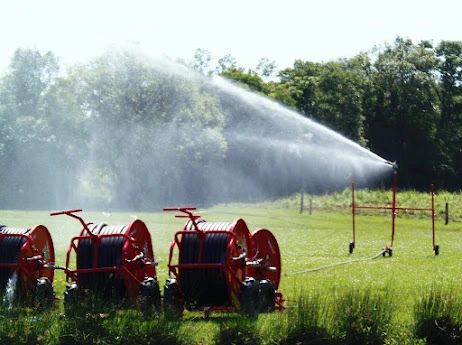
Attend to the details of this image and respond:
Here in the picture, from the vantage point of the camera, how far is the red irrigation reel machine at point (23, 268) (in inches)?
535

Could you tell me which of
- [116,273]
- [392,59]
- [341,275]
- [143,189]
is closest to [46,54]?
[143,189]

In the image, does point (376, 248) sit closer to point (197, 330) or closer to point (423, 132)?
point (197, 330)

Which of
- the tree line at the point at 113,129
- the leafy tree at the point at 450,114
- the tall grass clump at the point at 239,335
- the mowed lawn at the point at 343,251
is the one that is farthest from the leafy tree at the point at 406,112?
the tall grass clump at the point at 239,335

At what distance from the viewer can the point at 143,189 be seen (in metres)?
71.2

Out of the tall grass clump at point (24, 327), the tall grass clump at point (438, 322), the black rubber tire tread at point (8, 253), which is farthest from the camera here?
the black rubber tire tread at point (8, 253)

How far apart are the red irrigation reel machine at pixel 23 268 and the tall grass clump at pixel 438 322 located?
5353mm

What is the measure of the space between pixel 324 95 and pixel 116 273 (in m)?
70.8

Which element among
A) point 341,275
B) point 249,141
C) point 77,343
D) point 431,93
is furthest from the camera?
point 431,93

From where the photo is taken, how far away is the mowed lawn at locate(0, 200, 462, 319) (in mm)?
17422

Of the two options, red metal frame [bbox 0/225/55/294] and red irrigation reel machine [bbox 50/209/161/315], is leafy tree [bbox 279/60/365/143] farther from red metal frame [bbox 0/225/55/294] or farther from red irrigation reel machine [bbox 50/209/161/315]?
red irrigation reel machine [bbox 50/209/161/315]

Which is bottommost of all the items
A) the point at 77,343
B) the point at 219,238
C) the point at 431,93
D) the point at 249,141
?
the point at 77,343

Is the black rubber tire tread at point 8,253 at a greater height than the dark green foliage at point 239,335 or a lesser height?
greater

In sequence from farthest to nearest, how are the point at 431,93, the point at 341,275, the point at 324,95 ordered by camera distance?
the point at 431,93 < the point at 324,95 < the point at 341,275

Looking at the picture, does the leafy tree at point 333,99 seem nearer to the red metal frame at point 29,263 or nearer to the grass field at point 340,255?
the grass field at point 340,255
